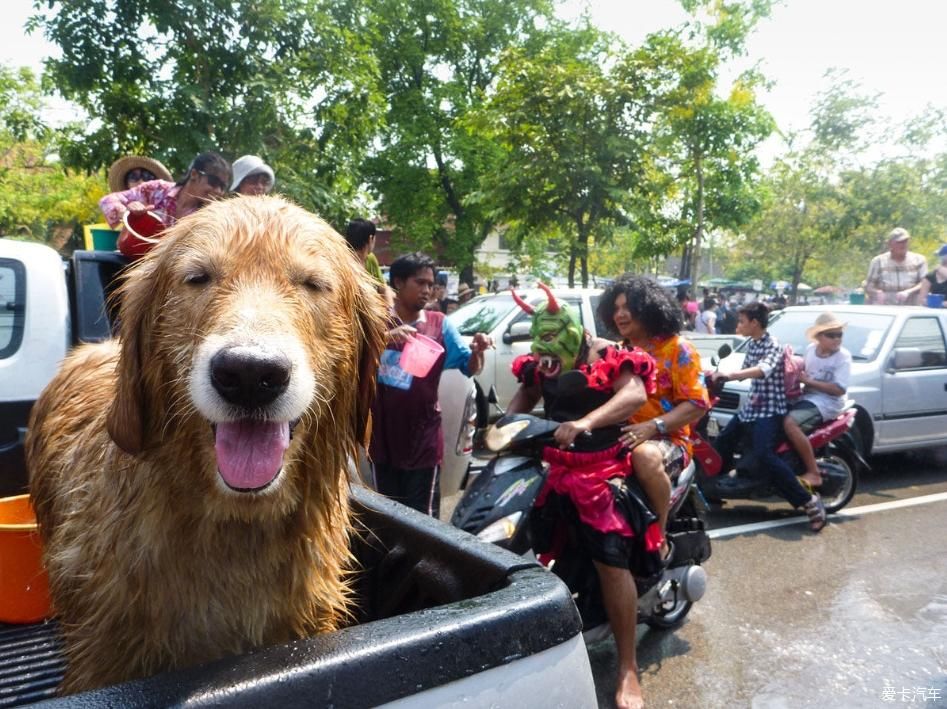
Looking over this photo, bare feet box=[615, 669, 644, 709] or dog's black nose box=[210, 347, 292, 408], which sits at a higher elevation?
dog's black nose box=[210, 347, 292, 408]

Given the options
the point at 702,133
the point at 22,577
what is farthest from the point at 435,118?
the point at 22,577

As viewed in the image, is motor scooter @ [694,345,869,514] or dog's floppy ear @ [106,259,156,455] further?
motor scooter @ [694,345,869,514]

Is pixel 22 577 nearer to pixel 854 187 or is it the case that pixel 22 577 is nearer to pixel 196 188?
pixel 196 188

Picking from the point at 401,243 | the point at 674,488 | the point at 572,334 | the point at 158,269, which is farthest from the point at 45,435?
the point at 401,243

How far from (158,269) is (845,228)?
2876 centimetres

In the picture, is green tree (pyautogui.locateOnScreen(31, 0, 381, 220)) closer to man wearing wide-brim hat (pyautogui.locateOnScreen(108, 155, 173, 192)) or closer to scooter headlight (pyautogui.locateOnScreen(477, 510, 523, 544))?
man wearing wide-brim hat (pyautogui.locateOnScreen(108, 155, 173, 192))

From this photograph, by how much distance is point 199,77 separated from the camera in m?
9.33

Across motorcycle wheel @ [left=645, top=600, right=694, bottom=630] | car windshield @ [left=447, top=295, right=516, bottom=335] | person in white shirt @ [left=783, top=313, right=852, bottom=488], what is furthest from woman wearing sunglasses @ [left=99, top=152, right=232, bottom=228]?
car windshield @ [left=447, top=295, right=516, bottom=335]

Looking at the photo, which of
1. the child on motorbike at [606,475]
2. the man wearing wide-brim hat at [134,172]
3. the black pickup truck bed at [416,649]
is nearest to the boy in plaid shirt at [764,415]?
the child on motorbike at [606,475]

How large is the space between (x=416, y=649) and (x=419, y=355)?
7.47 feet

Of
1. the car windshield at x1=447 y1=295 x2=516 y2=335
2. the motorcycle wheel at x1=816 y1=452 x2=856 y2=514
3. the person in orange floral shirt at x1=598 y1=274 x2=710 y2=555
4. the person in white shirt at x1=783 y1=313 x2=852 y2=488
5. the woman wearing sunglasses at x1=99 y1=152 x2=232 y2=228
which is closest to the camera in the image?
the woman wearing sunglasses at x1=99 y1=152 x2=232 y2=228

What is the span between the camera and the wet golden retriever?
4.84 feet

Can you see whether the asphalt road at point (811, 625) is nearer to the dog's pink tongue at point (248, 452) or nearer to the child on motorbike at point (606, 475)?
the child on motorbike at point (606, 475)

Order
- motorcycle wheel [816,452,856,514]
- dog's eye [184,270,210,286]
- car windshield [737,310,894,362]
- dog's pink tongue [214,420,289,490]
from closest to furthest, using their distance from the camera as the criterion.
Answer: dog's pink tongue [214,420,289,490], dog's eye [184,270,210,286], motorcycle wheel [816,452,856,514], car windshield [737,310,894,362]
